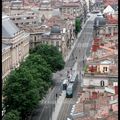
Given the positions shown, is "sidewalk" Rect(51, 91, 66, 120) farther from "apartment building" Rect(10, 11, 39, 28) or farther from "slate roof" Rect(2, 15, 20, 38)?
"apartment building" Rect(10, 11, 39, 28)

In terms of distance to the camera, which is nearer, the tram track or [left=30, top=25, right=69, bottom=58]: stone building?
the tram track

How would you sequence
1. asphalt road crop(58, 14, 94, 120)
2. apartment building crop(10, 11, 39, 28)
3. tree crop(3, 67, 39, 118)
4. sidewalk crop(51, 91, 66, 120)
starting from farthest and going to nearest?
1. apartment building crop(10, 11, 39, 28)
2. asphalt road crop(58, 14, 94, 120)
3. sidewalk crop(51, 91, 66, 120)
4. tree crop(3, 67, 39, 118)

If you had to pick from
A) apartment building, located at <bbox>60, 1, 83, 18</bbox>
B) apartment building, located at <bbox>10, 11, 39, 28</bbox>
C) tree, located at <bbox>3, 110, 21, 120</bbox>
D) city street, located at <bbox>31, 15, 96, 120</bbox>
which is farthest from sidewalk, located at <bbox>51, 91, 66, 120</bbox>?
apartment building, located at <bbox>60, 1, 83, 18</bbox>

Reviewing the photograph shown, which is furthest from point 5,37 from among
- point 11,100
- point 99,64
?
point 11,100

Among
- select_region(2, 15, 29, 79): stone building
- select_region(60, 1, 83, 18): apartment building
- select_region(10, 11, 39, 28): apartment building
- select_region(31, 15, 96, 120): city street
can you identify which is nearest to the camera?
select_region(31, 15, 96, 120): city street

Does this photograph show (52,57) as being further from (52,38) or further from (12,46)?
→ (52,38)

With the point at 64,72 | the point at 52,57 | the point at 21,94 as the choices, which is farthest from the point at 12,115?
the point at 64,72

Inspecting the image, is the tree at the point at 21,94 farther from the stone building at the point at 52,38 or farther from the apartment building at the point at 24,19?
the apartment building at the point at 24,19
